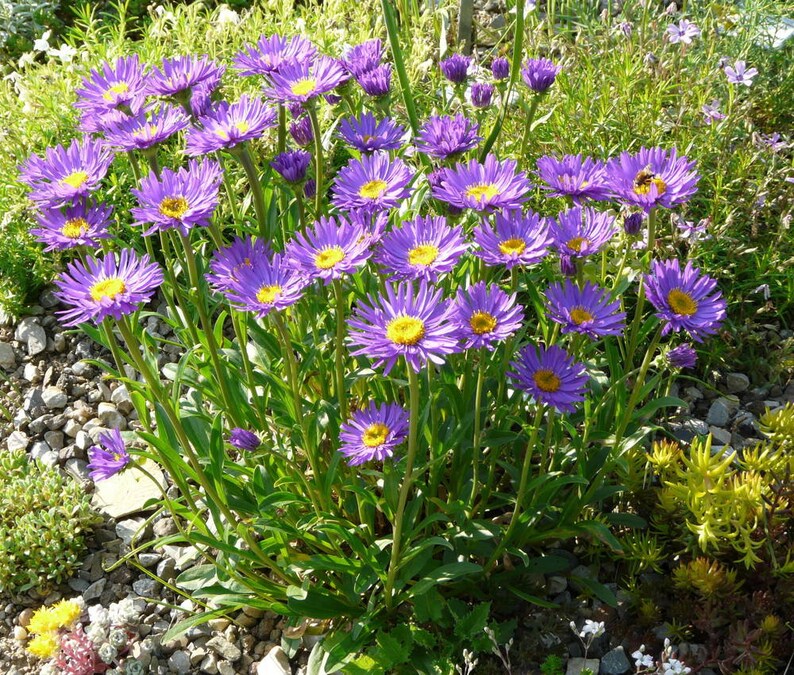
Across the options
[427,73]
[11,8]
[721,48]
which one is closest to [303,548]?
[427,73]

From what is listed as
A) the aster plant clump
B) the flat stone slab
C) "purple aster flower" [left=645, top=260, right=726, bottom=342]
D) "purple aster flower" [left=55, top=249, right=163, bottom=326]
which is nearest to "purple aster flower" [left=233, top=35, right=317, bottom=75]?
the aster plant clump

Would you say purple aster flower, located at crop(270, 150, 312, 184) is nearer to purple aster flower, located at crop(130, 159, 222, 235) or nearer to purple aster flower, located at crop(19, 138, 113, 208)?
purple aster flower, located at crop(130, 159, 222, 235)

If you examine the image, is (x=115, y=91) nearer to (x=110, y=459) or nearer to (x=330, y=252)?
(x=330, y=252)

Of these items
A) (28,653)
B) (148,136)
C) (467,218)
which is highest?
(148,136)

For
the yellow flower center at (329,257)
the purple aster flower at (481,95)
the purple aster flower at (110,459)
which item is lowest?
the purple aster flower at (110,459)

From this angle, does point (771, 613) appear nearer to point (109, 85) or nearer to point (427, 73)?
point (109, 85)

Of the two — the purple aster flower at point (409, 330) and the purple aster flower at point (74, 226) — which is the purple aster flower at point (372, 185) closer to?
the purple aster flower at point (409, 330)

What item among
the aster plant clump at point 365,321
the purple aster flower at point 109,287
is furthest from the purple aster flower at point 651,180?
the purple aster flower at point 109,287
